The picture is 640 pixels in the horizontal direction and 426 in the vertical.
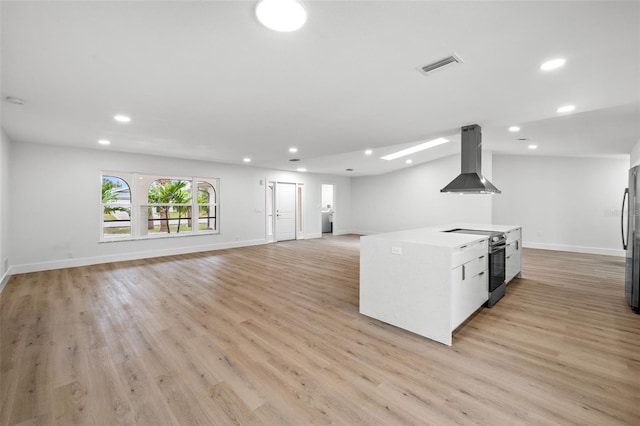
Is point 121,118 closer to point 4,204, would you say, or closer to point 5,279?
point 4,204

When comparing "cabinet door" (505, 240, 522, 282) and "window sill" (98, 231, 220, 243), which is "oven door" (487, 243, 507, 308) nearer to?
"cabinet door" (505, 240, 522, 282)

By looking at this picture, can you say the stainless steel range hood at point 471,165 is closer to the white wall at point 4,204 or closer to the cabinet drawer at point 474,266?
the cabinet drawer at point 474,266

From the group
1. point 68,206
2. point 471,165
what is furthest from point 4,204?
point 471,165

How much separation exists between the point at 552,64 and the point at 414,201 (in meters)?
7.47

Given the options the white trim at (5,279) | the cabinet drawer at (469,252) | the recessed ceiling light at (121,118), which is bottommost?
the white trim at (5,279)

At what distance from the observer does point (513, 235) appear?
4367mm

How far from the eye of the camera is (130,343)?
253cm

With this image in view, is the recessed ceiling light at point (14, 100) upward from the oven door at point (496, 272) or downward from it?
upward

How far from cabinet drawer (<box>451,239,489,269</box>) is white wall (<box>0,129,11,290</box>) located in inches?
240

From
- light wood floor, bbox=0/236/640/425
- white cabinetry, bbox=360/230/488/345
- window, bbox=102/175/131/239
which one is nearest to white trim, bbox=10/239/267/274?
window, bbox=102/175/131/239

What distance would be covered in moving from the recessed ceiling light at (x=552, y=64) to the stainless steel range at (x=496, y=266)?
184cm

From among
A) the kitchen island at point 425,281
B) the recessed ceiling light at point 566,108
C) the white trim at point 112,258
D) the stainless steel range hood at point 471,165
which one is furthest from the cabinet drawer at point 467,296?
the white trim at point 112,258

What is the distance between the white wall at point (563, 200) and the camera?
21.2 feet

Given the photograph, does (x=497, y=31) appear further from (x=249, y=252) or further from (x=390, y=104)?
(x=249, y=252)
